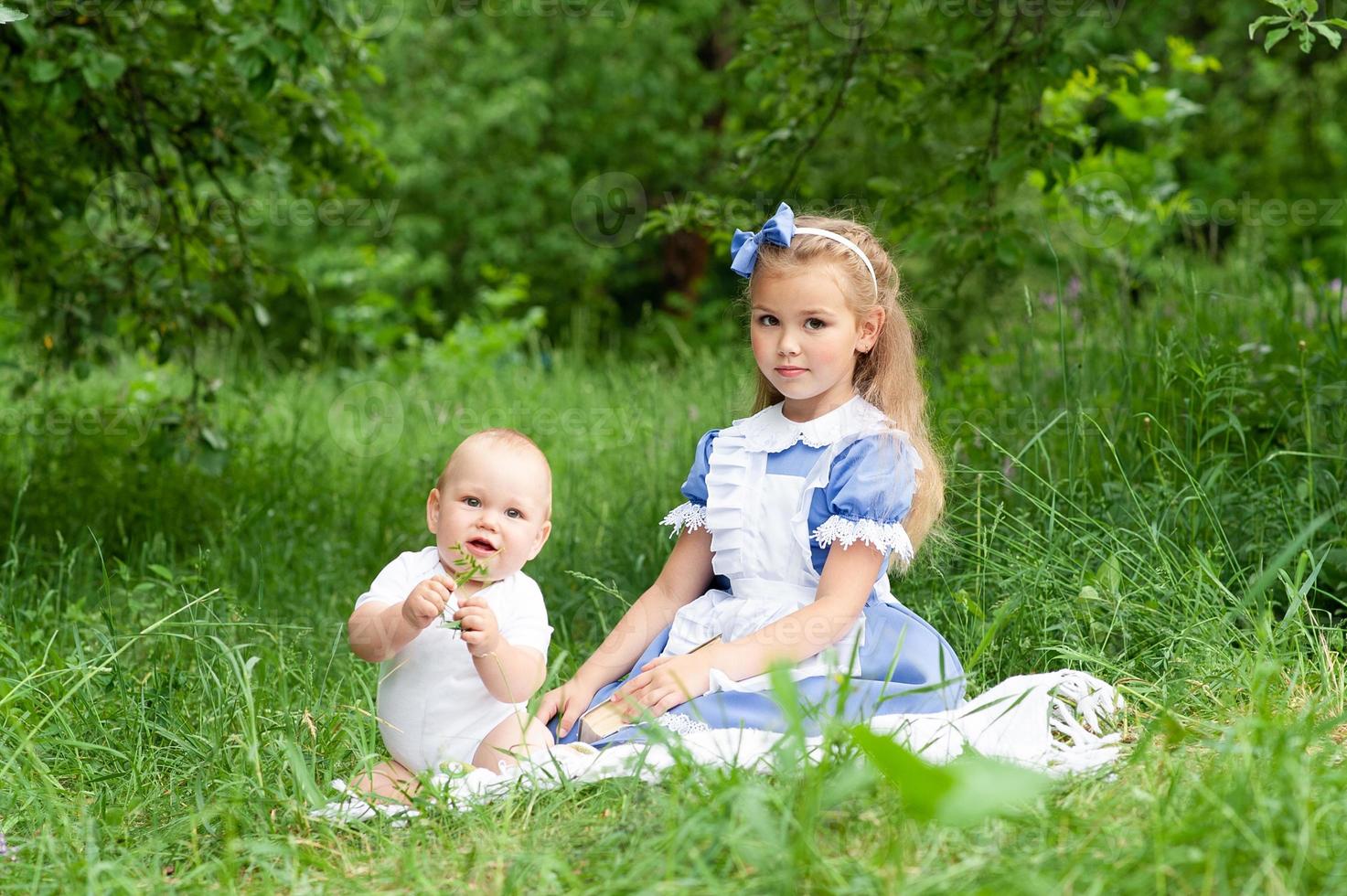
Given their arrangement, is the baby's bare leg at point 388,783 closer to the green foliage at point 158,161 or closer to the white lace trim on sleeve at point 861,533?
the white lace trim on sleeve at point 861,533

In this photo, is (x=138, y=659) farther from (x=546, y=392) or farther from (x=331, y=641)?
(x=546, y=392)

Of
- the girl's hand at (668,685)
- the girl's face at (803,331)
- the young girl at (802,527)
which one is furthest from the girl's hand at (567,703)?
the girl's face at (803,331)

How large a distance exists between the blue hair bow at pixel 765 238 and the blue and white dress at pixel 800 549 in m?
0.32

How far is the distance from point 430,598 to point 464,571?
6.5 inches

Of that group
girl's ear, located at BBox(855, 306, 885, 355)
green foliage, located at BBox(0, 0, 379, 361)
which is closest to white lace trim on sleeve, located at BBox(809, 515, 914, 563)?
girl's ear, located at BBox(855, 306, 885, 355)

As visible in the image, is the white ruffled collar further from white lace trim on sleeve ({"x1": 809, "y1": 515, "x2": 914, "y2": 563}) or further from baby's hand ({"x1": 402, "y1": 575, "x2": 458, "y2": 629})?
baby's hand ({"x1": 402, "y1": 575, "x2": 458, "y2": 629})

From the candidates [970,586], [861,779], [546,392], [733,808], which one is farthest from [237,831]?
[546,392]

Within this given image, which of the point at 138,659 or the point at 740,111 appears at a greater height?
the point at 740,111

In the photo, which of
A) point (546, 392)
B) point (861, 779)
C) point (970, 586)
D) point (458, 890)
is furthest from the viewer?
point (546, 392)

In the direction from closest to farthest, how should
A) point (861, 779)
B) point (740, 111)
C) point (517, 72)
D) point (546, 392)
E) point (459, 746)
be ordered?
1. point (861, 779)
2. point (459, 746)
3. point (546, 392)
4. point (740, 111)
5. point (517, 72)

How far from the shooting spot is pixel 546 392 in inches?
A: 258

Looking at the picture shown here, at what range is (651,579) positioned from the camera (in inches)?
145

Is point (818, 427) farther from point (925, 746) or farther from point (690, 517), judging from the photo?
point (925, 746)

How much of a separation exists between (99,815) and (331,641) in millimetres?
1139
